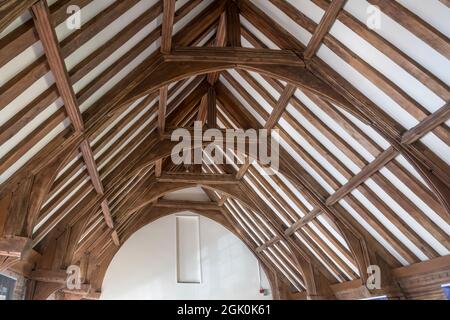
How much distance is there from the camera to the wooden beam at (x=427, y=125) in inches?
163

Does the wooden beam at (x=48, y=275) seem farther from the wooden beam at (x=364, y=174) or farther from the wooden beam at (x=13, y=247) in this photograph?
the wooden beam at (x=364, y=174)

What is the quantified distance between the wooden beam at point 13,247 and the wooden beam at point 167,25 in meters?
3.04

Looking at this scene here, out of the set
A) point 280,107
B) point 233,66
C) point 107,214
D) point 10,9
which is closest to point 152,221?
point 107,214

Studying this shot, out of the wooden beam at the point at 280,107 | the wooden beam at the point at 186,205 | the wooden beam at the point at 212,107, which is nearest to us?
the wooden beam at the point at 280,107

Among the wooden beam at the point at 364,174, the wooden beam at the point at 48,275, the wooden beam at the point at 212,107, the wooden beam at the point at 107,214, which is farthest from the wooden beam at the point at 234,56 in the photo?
the wooden beam at the point at 48,275

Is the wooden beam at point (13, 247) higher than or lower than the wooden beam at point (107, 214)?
lower

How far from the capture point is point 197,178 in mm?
8820

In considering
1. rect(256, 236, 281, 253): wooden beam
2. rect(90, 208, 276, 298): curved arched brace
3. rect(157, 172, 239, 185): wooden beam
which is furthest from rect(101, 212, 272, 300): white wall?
rect(157, 172, 239, 185): wooden beam

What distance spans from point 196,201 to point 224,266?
2157 millimetres

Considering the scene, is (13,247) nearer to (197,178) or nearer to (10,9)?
(10,9)

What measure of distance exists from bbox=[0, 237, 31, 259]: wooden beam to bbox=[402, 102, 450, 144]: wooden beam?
473 cm

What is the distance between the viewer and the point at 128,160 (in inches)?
274

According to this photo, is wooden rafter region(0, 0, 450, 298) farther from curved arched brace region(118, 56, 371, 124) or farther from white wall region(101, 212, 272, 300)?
white wall region(101, 212, 272, 300)

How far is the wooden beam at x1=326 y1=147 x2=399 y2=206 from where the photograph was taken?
5.27 metres
